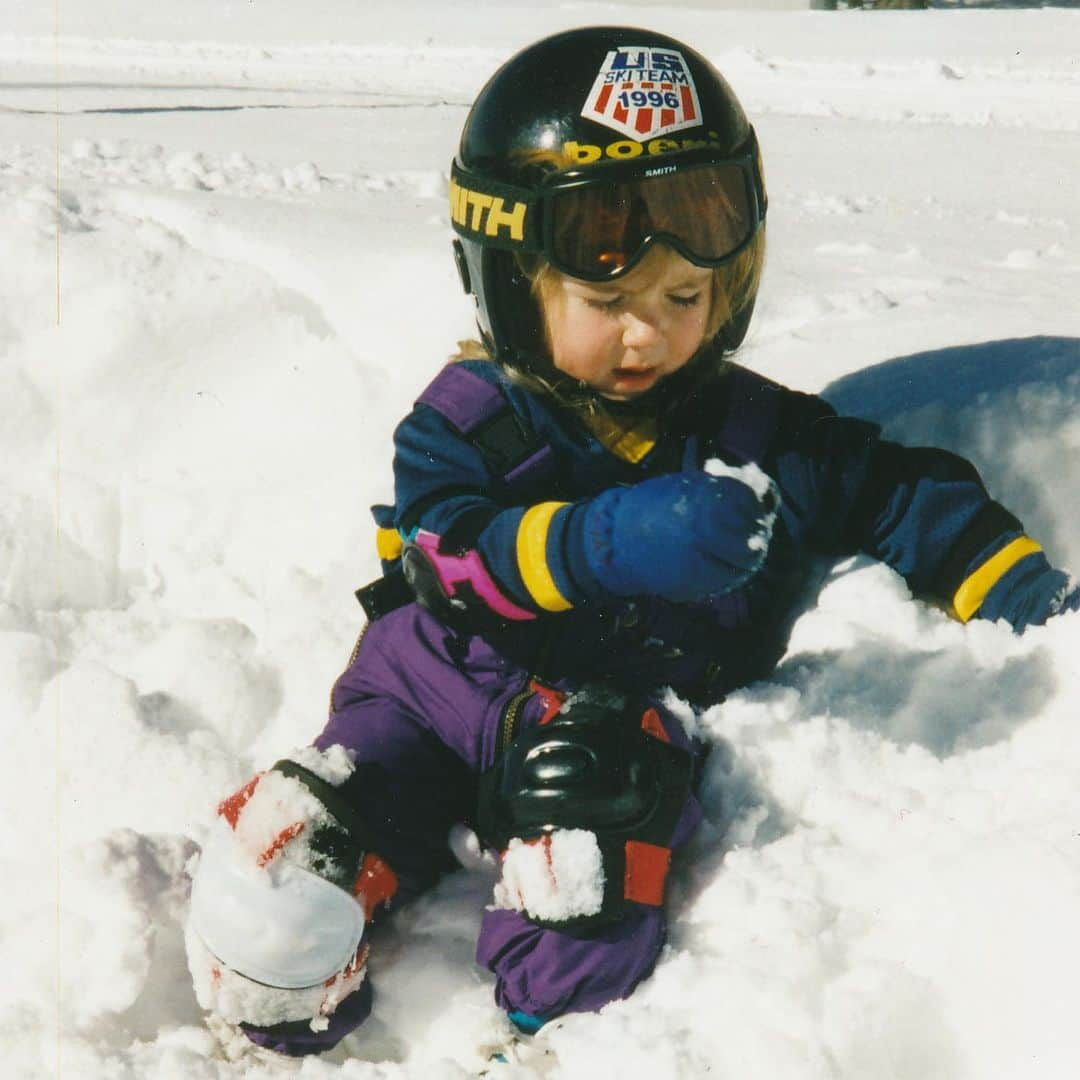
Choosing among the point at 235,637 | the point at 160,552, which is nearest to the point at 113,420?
the point at 160,552

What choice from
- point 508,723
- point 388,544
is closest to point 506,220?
point 388,544

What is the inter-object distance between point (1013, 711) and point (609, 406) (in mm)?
772

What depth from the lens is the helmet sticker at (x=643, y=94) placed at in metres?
1.82

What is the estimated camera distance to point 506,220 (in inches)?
74.4

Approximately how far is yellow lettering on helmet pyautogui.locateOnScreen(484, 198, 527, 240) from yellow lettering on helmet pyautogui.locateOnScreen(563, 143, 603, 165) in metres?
0.10

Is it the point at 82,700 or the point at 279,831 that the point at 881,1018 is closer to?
the point at 279,831

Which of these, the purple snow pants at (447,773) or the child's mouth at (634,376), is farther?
the child's mouth at (634,376)

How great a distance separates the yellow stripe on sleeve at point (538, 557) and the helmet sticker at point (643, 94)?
1.81 ft

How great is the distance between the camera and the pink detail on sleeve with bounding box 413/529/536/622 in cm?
182

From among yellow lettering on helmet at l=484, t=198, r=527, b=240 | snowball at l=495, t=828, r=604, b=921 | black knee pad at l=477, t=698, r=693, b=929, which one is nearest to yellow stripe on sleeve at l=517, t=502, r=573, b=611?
black knee pad at l=477, t=698, r=693, b=929

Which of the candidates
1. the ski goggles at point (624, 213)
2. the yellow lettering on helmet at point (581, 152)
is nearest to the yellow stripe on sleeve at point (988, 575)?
the ski goggles at point (624, 213)

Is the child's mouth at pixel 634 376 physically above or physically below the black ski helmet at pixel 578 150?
below

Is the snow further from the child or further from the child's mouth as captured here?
the child's mouth

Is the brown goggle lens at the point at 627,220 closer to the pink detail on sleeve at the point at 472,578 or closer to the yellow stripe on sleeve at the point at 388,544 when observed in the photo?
the pink detail on sleeve at the point at 472,578
